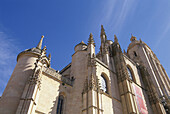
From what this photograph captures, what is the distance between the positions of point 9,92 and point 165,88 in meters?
29.9

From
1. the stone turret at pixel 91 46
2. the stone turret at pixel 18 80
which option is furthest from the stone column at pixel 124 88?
the stone turret at pixel 18 80

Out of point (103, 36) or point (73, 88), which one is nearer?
point (73, 88)

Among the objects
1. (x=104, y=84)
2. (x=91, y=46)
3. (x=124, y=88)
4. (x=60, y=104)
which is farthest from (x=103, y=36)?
(x=60, y=104)

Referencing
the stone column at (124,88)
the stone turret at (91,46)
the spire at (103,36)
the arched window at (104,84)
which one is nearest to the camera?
→ the stone column at (124,88)

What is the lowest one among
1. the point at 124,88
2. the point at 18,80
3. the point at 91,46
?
the point at 18,80

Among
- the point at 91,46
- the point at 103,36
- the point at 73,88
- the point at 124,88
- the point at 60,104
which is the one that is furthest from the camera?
the point at 103,36

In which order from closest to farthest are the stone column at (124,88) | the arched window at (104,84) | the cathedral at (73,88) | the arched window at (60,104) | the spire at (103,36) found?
1. the cathedral at (73,88)
2. the arched window at (60,104)
3. the stone column at (124,88)
4. the arched window at (104,84)
5. the spire at (103,36)

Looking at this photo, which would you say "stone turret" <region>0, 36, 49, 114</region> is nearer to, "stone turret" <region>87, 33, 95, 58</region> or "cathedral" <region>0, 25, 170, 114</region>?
"cathedral" <region>0, 25, 170, 114</region>

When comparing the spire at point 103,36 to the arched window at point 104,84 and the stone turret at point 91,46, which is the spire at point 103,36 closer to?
the stone turret at point 91,46

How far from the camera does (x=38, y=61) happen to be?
1291cm

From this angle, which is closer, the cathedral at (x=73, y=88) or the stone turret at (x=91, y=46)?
the cathedral at (x=73, y=88)

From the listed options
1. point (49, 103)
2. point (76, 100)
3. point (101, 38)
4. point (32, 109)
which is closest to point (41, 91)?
point (49, 103)

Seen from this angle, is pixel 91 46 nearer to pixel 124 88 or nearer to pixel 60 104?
pixel 124 88

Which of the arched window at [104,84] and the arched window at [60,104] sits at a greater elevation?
the arched window at [104,84]
